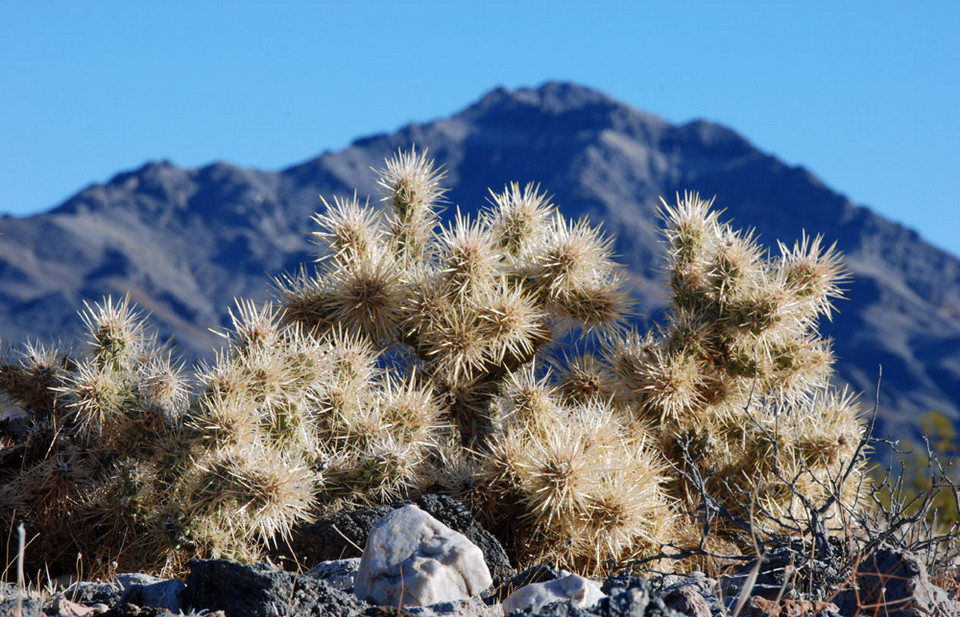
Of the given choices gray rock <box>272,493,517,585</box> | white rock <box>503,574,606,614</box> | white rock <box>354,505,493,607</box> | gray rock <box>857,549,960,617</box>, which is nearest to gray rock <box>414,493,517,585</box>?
gray rock <box>272,493,517,585</box>

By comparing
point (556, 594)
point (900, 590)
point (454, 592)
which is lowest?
point (454, 592)

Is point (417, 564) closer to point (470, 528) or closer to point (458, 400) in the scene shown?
point (470, 528)

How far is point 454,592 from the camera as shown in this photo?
4188 millimetres

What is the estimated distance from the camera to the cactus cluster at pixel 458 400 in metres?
5.38

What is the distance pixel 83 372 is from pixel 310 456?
4.76ft

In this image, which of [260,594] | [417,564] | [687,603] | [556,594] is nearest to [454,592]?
[417,564]

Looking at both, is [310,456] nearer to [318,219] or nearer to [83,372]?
[83,372]

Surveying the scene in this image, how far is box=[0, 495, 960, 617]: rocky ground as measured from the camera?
3393 mm

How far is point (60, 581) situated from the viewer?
531cm

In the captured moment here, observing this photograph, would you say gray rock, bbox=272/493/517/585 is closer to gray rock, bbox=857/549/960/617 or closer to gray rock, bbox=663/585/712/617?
gray rock, bbox=663/585/712/617

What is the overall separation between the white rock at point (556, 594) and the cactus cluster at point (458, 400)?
0.94m

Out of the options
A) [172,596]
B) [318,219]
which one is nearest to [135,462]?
[172,596]

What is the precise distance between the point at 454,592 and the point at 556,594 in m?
0.48

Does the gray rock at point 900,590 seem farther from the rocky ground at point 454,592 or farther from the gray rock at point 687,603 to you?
the gray rock at point 687,603
